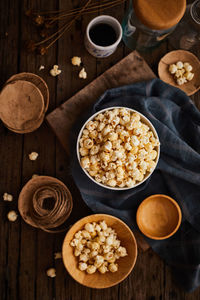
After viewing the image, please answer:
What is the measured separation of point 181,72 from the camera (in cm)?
130

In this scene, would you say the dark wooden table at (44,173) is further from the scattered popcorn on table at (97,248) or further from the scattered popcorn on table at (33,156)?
the scattered popcorn on table at (97,248)

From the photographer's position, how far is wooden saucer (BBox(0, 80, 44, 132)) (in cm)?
122

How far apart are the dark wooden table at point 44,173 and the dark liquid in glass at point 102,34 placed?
112 millimetres

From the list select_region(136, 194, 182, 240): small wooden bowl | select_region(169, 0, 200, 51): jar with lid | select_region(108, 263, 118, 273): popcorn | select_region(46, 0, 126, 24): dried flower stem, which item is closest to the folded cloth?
select_region(136, 194, 182, 240): small wooden bowl

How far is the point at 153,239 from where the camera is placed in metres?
1.22

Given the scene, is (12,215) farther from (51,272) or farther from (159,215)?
(159,215)

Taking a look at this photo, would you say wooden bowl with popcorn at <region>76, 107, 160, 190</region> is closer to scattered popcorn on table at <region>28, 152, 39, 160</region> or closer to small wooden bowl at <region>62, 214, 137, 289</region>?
small wooden bowl at <region>62, 214, 137, 289</region>

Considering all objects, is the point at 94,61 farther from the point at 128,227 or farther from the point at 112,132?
the point at 128,227

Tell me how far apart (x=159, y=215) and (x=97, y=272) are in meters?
0.34

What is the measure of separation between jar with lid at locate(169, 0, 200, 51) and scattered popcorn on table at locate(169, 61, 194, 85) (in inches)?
4.3

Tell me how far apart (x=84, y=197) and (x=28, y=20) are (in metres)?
0.84

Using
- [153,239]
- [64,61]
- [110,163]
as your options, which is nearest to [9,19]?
[64,61]

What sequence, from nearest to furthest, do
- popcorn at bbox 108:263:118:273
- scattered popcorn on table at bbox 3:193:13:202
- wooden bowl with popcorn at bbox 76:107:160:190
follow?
wooden bowl with popcorn at bbox 76:107:160:190, popcorn at bbox 108:263:118:273, scattered popcorn on table at bbox 3:193:13:202

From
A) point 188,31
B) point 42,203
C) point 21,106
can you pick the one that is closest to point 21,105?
point 21,106
